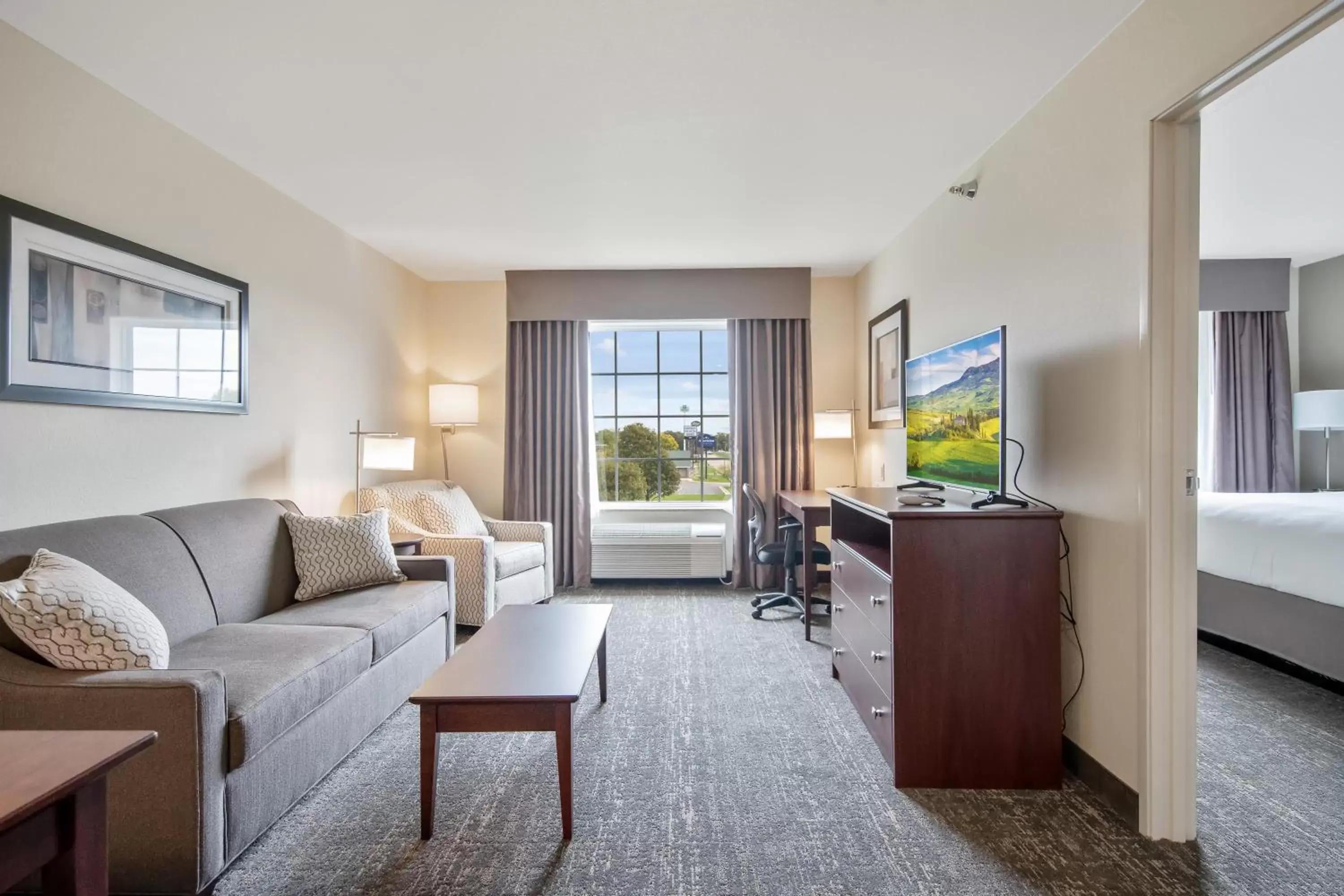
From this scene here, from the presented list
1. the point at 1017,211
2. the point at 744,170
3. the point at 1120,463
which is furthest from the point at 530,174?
the point at 1120,463

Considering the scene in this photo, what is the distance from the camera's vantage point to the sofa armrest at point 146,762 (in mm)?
1578

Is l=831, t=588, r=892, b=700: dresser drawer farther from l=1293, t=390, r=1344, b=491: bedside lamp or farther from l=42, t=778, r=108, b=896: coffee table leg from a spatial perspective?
l=1293, t=390, r=1344, b=491: bedside lamp

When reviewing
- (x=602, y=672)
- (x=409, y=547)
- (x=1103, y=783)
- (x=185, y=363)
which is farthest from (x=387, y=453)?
(x=1103, y=783)

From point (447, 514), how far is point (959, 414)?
3164 millimetres

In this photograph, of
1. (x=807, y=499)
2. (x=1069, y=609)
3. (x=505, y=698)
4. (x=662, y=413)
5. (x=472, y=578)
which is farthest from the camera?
(x=662, y=413)

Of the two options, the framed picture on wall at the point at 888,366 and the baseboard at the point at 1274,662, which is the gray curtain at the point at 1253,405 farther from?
the framed picture on wall at the point at 888,366

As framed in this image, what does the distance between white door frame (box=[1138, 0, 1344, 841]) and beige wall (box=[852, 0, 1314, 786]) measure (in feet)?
0.14

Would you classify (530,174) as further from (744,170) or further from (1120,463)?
(1120,463)

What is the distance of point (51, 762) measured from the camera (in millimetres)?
965

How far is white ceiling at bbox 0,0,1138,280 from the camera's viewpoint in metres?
1.98

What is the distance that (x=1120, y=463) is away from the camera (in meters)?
2.00

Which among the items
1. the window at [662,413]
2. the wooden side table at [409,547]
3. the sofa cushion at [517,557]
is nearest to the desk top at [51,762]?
the wooden side table at [409,547]

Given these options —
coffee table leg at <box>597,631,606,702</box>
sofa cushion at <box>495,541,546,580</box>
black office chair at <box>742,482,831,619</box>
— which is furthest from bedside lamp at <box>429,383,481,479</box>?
coffee table leg at <box>597,631,606,702</box>

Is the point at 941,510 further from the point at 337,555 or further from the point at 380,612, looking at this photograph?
the point at 337,555
